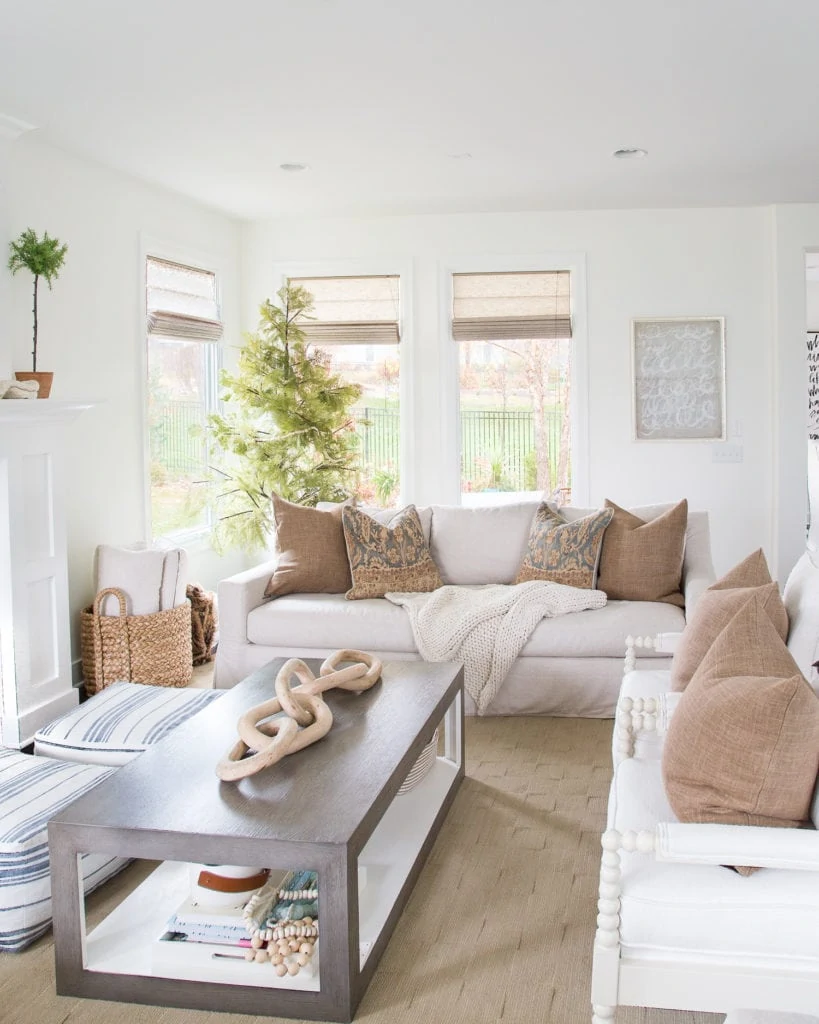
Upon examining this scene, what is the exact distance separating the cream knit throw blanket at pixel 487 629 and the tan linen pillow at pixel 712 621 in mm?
1497

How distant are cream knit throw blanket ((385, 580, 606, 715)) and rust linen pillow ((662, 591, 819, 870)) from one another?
91.1 inches

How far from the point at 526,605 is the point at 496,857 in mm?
1578

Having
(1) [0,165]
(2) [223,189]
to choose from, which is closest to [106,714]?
(1) [0,165]

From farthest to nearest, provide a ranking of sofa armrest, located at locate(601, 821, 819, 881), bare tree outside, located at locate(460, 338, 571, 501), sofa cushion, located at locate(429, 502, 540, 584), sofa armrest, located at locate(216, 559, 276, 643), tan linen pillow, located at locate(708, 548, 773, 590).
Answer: bare tree outside, located at locate(460, 338, 571, 501)
sofa cushion, located at locate(429, 502, 540, 584)
sofa armrest, located at locate(216, 559, 276, 643)
tan linen pillow, located at locate(708, 548, 773, 590)
sofa armrest, located at locate(601, 821, 819, 881)

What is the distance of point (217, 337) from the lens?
6.69m

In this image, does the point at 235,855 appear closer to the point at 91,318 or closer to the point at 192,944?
the point at 192,944

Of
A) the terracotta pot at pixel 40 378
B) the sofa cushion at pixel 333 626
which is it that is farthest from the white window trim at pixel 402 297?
the terracotta pot at pixel 40 378

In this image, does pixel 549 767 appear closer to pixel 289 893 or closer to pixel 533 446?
pixel 289 893

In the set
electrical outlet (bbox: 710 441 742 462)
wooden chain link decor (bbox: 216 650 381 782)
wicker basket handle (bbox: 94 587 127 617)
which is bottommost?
wooden chain link decor (bbox: 216 650 381 782)

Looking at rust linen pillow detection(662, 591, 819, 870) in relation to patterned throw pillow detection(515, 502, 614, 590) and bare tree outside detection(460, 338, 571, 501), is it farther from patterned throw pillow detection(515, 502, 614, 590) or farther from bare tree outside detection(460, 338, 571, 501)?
bare tree outside detection(460, 338, 571, 501)

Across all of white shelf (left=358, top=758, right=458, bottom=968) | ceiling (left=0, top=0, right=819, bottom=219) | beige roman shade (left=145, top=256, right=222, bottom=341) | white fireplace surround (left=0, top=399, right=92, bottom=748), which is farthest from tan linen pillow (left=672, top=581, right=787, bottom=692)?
beige roman shade (left=145, top=256, right=222, bottom=341)

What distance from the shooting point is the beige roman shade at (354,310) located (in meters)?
7.09

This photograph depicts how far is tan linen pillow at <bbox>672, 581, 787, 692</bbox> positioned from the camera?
275 cm

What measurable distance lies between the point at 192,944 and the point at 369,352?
17.0 feet
